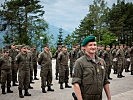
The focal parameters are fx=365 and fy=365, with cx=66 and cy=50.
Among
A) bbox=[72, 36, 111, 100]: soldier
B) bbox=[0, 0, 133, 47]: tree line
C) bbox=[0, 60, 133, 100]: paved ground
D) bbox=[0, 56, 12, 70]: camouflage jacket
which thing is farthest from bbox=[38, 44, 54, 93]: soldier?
bbox=[0, 0, 133, 47]: tree line

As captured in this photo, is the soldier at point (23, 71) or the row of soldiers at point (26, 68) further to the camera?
the row of soldiers at point (26, 68)

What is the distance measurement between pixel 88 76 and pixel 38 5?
53736mm

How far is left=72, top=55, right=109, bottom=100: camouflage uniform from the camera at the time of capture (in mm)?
5902

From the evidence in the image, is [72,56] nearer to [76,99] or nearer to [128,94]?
[128,94]

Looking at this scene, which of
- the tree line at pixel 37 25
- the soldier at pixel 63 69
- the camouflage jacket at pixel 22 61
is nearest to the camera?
the camouflage jacket at pixel 22 61

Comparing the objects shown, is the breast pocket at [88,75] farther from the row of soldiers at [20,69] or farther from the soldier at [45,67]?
the soldier at [45,67]

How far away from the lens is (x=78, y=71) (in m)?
5.94

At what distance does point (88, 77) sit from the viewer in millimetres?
5902

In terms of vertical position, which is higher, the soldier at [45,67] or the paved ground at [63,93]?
the soldier at [45,67]

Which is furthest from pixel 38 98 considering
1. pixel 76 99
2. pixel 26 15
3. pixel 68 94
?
pixel 26 15

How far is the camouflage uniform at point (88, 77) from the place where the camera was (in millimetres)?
5902

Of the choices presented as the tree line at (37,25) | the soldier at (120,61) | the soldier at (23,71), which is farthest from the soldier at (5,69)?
the tree line at (37,25)

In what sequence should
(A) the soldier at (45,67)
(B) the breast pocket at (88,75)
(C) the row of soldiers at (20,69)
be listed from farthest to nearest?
(A) the soldier at (45,67), (C) the row of soldiers at (20,69), (B) the breast pocket at (88,75)

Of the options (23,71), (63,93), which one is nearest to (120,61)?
(63,93)
